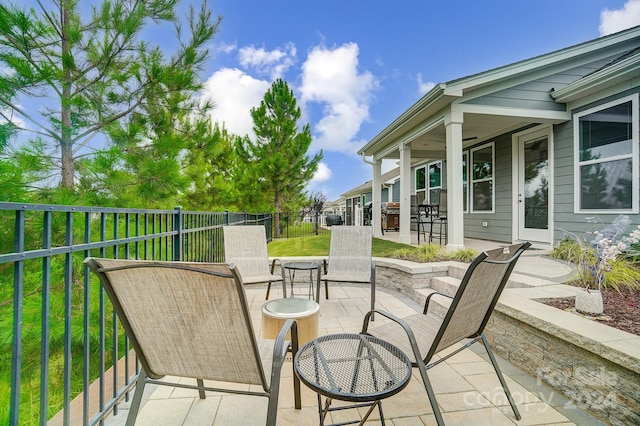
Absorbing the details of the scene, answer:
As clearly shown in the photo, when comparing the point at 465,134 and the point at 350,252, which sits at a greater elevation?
the point at 465,134

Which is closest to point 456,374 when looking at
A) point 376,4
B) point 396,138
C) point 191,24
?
point 191,24

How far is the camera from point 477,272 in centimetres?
155

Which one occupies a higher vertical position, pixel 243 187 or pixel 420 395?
pixel 243 187

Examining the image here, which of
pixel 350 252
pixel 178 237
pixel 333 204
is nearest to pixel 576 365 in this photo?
pixel 350 252

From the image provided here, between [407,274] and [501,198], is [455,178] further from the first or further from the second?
[501,198]

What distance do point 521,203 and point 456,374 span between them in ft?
18.0

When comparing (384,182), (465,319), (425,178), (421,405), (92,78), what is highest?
(92,78)

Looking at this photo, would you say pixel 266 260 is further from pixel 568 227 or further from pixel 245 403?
pixel 568 227

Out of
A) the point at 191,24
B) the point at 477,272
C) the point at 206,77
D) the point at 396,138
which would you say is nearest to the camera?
the point at 477,272

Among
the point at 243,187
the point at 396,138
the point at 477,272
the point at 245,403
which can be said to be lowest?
the point at 245,403

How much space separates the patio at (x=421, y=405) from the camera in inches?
67.4

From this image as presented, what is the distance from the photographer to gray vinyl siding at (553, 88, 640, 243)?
5.18 m

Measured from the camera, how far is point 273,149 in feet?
42.4

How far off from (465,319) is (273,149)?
12005 millimetres
